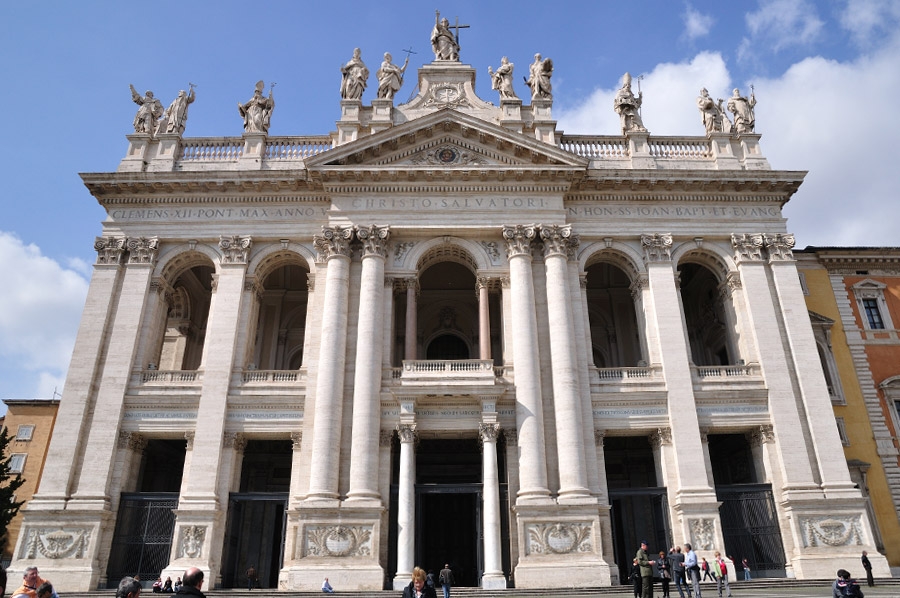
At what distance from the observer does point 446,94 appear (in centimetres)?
2975

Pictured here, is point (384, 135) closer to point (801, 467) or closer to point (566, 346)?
point (566, 346)

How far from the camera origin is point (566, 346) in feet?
79.5

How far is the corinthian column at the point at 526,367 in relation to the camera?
73.7 feet

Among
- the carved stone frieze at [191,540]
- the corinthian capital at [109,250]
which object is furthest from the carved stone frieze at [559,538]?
the corinthian capital at [109,250]

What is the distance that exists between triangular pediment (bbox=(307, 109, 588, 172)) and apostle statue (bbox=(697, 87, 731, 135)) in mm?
7137

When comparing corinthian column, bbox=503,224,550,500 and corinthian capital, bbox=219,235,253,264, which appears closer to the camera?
corinthian column, bbox=503,224,550,500

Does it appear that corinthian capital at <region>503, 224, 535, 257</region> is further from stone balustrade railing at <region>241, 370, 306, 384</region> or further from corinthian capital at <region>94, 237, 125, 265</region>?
corinthian capital at <region>94, 237, 125, 265</region>

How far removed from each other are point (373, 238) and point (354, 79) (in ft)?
26.9

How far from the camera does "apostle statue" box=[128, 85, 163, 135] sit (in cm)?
2895

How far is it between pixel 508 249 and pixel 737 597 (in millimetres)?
14007

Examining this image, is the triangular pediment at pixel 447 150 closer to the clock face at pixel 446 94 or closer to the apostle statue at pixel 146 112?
the clock face at pixel 446 94

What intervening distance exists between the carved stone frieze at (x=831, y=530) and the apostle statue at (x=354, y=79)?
933 inches

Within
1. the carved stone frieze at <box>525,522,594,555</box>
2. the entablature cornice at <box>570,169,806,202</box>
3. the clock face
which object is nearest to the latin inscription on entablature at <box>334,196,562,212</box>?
the entablature cornice at <box>570,169,806,202</box>

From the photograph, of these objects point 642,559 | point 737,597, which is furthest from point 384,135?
point 737,597
